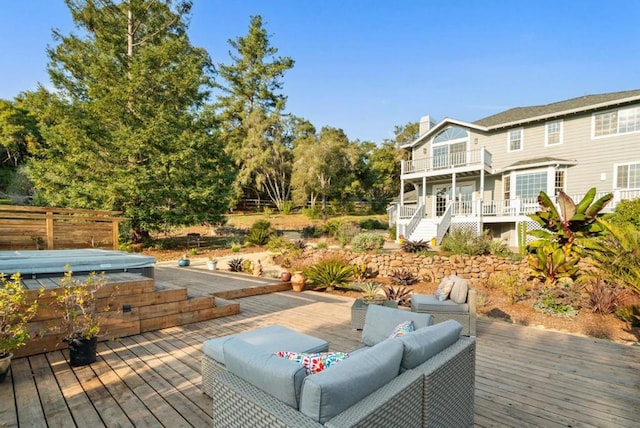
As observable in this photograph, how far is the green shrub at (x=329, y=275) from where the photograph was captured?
325 inches

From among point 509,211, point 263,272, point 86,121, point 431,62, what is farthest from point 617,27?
point 86,121

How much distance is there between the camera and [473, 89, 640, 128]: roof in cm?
1295

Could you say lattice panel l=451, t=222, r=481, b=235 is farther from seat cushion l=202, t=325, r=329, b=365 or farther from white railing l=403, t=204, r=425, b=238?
seat cushion l=202, t=325, r=329, b=365

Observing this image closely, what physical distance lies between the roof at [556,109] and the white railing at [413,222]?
5.74 m

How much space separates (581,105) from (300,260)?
13995mm

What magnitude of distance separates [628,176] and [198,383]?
56.3 ft

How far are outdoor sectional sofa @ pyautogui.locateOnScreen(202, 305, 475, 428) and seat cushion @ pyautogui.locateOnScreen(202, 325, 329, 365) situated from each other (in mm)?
808

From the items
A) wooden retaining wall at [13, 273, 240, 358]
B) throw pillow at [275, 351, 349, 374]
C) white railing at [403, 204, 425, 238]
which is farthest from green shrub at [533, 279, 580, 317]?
white railing at [403, 204, 425, 238]

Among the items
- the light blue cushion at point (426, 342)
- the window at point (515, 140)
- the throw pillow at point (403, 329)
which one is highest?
the window at point (515, 140)


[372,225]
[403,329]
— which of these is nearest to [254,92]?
[372,225]

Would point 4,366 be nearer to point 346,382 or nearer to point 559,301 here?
point 346,382

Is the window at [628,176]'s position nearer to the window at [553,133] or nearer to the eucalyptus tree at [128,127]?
the window at [553,133]

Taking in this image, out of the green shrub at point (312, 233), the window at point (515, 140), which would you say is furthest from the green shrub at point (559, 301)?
the green shrub at point (312, 233)

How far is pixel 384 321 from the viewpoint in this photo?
3121mm
